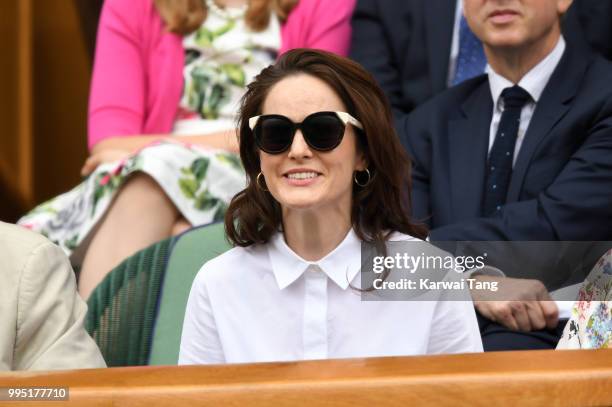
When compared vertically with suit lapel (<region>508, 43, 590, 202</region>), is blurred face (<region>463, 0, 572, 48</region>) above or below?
above

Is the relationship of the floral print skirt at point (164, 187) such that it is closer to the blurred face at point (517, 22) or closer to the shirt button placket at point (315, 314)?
the blurred face at point (517, 22)

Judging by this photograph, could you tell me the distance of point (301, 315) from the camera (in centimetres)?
168

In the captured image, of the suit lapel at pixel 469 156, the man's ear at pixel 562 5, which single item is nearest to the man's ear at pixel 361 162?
the suit lapel at pixel 469 156

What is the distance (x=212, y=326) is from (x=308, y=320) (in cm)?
16

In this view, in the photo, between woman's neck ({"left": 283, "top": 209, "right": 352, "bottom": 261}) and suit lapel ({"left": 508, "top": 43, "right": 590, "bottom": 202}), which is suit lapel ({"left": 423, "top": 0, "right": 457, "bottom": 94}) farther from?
woman's neck ({"left": 283, "top": 209, "right": 352, "bottom": 261})

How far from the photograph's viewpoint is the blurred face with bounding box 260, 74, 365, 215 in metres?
1.67

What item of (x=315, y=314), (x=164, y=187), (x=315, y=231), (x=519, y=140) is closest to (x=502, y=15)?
(x=519, y=140)

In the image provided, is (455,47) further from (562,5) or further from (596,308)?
(596,308)

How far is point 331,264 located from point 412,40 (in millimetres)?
1329

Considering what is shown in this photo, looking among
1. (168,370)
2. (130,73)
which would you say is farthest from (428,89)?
(168,370)

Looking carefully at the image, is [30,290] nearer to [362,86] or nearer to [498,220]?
[362,86]

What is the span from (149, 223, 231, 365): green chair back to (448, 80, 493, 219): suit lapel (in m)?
0.50

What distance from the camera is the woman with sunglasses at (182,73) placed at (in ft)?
8.99

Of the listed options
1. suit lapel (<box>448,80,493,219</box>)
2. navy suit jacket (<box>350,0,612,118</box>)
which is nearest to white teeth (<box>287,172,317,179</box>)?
suit lapel (<box>448,80,493,219</box>)
